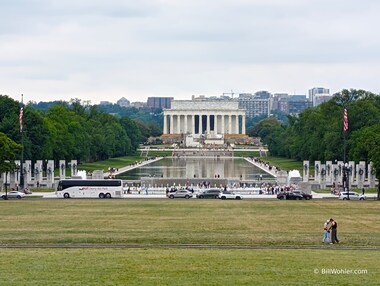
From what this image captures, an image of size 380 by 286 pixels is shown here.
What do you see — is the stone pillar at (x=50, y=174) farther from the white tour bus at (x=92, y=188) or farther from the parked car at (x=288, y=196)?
the parked car at (x=288, y=196)

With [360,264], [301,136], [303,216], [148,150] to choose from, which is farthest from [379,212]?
[148,150]

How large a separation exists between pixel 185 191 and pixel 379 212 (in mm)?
20916

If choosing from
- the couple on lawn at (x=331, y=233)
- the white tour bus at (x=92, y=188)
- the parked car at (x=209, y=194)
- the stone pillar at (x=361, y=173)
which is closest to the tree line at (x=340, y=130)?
A: the stone pillar at (x=361, y=173)

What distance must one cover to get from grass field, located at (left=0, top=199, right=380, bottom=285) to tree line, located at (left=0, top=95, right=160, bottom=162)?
2453cm

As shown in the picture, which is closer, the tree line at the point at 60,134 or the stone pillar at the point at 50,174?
the stone pillar at the point at 50,174

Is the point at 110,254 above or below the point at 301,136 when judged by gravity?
below

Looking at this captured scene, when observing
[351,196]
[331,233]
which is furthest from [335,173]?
[331,233]

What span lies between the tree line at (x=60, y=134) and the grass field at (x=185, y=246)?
24531mm

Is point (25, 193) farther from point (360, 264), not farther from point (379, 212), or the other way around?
point (360, 264)

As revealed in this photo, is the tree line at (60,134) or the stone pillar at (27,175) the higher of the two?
the tree line at (60,134)

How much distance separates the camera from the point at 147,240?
3152 centimetres

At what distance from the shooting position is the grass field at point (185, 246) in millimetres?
22183

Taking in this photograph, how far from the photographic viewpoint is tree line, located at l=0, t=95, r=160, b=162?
8762cm

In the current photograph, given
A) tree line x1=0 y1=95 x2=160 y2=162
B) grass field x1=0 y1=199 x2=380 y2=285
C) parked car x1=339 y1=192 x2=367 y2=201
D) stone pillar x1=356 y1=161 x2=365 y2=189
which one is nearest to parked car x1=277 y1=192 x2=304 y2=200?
parked car x1=339 y1=192 x2=367 y2=201
